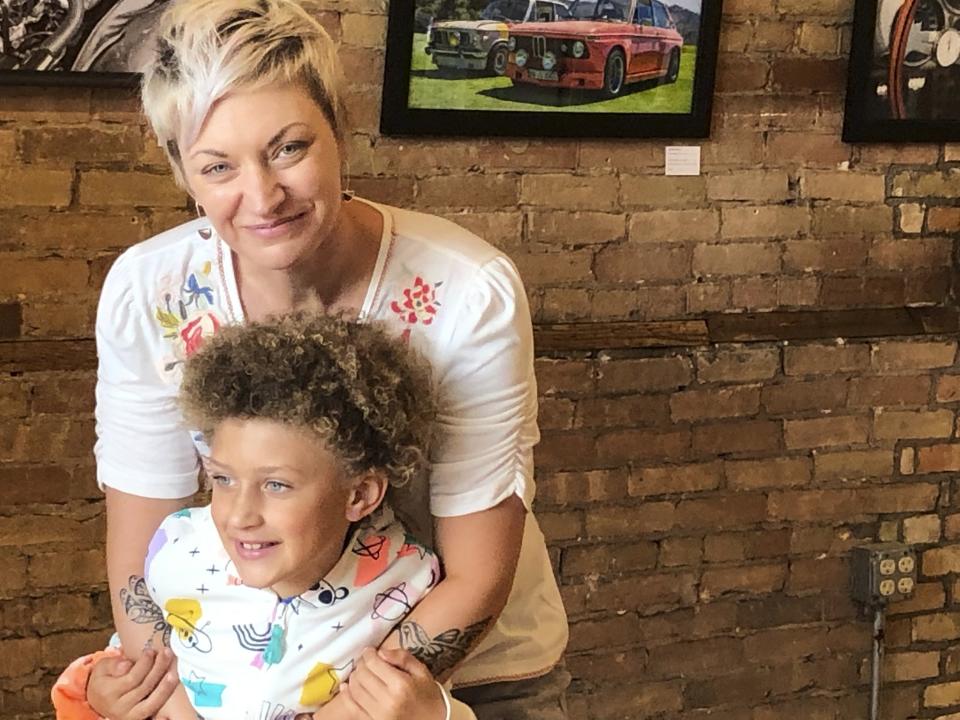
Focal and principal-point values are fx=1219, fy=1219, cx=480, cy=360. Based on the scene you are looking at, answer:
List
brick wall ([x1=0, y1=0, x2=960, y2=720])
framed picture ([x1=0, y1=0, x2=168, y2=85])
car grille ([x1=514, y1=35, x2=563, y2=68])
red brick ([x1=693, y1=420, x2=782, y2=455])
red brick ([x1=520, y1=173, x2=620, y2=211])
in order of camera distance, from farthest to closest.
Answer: red brick ([x1=693, y1=420, x2=782, y2=455])
red brick ([x1=520, y1=173, x2=620, y2=211])
car grille ([x1=514, y1=35, x2=563, y2=68])
brick wall ([x1=0, y1=0, x2=960, y2=720])
framed picture ([x1=0, y1=0, x2=168, y2=85])

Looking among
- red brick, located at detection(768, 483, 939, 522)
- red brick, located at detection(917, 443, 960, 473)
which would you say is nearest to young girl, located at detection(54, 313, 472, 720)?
red brick, located at detection(768, 483, 939, 522)

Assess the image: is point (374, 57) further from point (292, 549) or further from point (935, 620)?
point (935, 620)

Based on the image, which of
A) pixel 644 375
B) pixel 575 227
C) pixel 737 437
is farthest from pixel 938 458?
pixel 575 227

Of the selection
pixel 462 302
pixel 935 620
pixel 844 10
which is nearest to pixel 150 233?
pixel 462 302

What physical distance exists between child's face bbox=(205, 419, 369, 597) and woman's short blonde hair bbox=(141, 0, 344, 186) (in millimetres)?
290

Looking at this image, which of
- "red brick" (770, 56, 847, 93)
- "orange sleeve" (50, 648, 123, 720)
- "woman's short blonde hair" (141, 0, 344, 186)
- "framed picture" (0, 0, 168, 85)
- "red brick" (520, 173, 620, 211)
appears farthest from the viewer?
"red brick" (770, 56, 847, 93)

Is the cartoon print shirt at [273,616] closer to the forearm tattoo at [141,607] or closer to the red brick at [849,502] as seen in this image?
the forearm tattoo at [141,607]

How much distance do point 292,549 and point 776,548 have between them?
1581mm

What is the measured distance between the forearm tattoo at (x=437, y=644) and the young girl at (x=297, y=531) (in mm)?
19

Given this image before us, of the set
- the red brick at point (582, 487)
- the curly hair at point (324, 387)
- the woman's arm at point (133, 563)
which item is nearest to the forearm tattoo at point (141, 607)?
the woman's arm at point (133, 563)

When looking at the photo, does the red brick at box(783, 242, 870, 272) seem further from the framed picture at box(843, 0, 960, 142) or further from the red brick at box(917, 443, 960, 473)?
the red brick at box(917, 443, 960, 473)

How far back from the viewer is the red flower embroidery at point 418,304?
4.14 ft

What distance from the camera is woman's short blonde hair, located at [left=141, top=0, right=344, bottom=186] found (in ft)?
3.63

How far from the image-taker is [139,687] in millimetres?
1287
